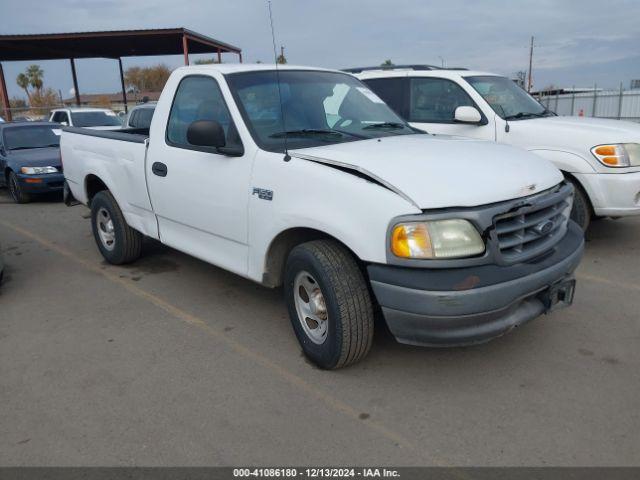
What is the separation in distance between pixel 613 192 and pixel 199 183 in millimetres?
4025

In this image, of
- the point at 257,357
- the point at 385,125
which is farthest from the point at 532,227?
the point at 257,357

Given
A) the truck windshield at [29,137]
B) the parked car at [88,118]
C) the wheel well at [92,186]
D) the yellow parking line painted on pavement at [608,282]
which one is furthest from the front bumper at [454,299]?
the parked car at [88,118]

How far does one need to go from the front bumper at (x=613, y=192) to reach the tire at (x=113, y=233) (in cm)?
466

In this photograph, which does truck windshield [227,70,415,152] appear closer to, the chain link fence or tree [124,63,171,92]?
the chain link fence

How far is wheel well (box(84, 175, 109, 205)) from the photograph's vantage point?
597 cm

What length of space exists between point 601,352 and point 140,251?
4428mm

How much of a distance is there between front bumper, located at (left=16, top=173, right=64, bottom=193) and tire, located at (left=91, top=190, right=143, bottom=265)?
4.87 meters

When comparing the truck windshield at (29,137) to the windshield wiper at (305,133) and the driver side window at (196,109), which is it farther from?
the windshield wiper at (305,133)

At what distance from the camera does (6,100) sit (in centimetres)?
2412

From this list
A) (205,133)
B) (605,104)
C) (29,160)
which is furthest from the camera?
(605,104)

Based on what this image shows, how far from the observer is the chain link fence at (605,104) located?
25.2 meters

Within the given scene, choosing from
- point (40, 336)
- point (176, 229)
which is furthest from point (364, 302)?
point (40, 336)

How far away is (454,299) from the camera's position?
2.81 metres

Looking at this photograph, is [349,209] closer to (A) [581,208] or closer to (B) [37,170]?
(A) [581,208]
